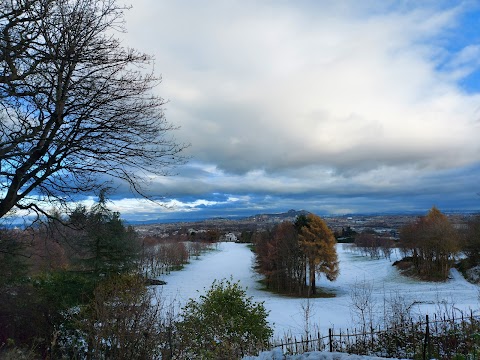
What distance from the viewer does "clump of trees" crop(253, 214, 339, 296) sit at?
1417 inches

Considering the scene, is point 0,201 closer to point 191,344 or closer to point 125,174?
point 125,174

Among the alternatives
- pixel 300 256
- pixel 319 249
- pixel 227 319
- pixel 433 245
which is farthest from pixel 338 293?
pixel 227 319

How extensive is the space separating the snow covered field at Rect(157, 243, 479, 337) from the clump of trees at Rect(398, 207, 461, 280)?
1710mm

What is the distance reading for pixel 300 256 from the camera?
38.8 m

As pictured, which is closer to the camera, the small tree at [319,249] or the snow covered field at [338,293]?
the snow covered field at [338,293]

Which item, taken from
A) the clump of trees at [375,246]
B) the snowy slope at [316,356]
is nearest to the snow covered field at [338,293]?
the snowy slope at [316,356]

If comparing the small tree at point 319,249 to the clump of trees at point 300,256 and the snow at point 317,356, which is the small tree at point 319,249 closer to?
the clump of trees at point 300,256

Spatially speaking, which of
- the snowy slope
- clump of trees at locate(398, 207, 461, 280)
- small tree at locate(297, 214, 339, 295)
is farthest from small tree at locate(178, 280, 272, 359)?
clump of trees at locate(398, 207, 461, 280)

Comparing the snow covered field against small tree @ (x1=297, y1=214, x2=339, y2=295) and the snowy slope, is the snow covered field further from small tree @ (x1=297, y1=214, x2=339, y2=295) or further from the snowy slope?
the snowy slope

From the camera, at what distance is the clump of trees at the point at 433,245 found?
39.8 meters

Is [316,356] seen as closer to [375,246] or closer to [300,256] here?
[300,256]

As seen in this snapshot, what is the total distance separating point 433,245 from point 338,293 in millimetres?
12842

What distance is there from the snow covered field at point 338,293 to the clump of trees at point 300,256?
2683 millimetres

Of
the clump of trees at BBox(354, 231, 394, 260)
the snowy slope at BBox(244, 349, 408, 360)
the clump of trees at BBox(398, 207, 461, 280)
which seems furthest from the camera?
the clump of trees at BBox(354, 231, 394, 260)
